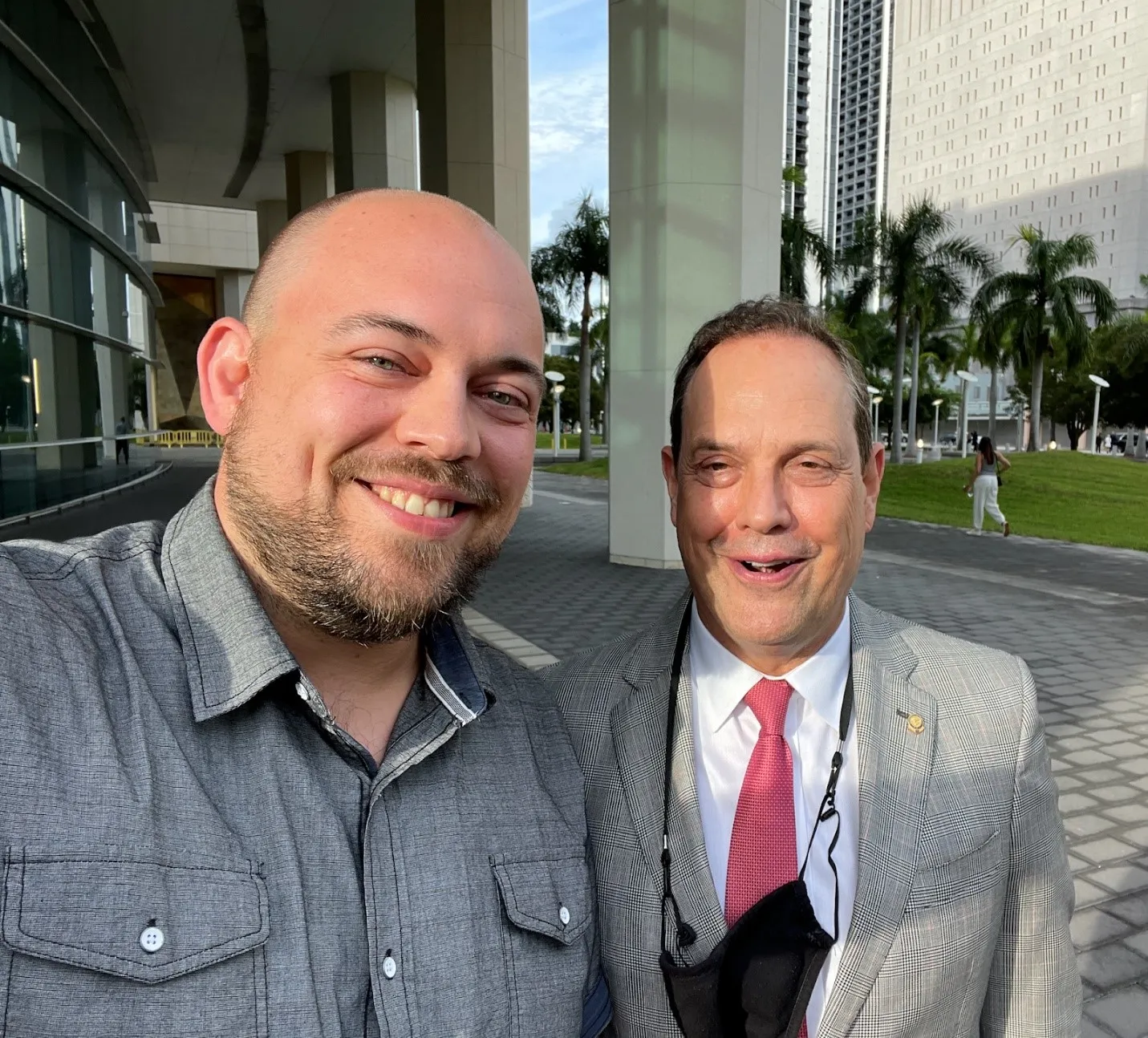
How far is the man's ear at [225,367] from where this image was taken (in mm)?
1396

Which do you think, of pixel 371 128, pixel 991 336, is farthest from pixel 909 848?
pixel 991 336

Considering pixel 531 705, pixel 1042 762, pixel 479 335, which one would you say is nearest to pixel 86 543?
pixel 479 335

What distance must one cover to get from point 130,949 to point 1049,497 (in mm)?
26788

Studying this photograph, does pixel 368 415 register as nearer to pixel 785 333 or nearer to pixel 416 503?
pixel 416 503

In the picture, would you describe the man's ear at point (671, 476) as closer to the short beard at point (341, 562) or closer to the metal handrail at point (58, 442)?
the short beard at point (341, 562)

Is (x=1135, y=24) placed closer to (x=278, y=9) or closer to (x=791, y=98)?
(x=791, y=98)

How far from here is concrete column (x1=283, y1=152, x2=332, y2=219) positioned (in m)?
26.1

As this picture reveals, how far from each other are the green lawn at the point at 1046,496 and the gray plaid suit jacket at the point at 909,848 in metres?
16.9

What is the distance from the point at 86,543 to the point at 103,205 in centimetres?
2113

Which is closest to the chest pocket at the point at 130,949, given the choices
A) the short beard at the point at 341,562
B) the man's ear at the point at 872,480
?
the short beard at the point at 341,562

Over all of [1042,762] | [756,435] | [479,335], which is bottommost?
[1042,762]

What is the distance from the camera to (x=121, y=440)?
68.2ft

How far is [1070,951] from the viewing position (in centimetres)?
174

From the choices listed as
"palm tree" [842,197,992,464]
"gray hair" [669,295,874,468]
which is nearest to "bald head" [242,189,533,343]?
"gray hair" [669,295,874,468]
